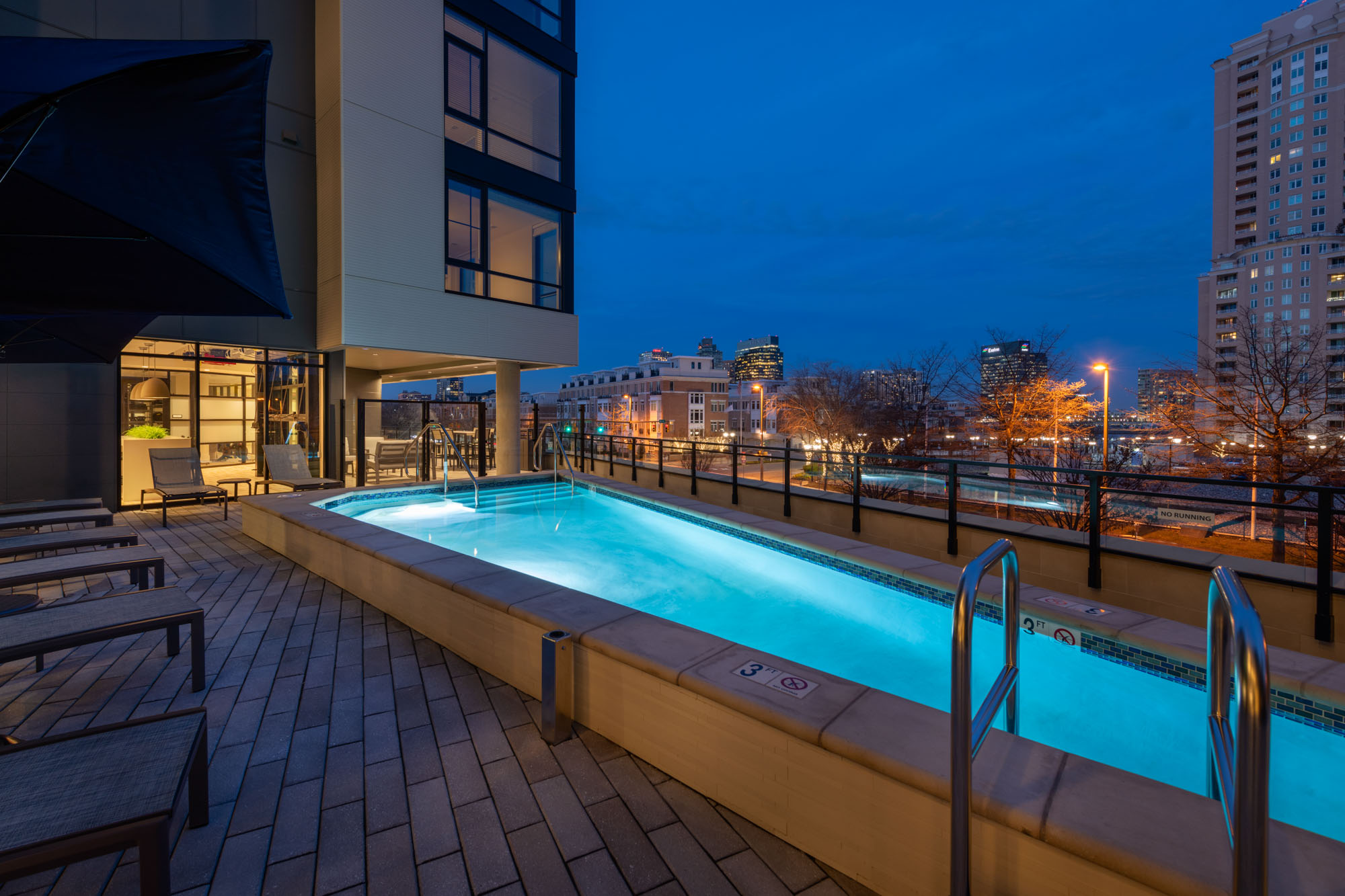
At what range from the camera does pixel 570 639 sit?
7.69 ft

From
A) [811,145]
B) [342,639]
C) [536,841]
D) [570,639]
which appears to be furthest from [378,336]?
[811,145]

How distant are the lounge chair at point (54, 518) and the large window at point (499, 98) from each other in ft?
26.7

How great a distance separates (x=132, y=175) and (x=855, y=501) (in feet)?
19.8

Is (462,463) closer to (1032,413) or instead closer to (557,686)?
(557,686)

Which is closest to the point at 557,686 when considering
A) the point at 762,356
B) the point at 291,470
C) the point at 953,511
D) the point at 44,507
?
the point at 953,511

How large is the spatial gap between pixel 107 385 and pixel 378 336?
3369 mm

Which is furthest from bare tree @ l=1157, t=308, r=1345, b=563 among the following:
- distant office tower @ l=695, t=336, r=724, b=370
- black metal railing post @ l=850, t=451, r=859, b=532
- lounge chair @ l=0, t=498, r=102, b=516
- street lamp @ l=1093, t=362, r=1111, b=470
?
distant office tower @ l=695, t=336, r=724, b=370

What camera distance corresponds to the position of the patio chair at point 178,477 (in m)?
6.66

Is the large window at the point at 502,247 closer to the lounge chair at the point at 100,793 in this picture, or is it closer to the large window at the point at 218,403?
the large window at the point at 218,403

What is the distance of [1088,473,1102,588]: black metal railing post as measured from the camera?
169 inches

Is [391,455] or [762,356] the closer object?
[391,455]

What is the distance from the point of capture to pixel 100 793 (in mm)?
1327

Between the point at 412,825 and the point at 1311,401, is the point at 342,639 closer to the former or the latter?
the point at 412,825

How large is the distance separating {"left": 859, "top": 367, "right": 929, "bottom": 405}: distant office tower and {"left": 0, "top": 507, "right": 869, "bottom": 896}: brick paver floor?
19.9 meters
